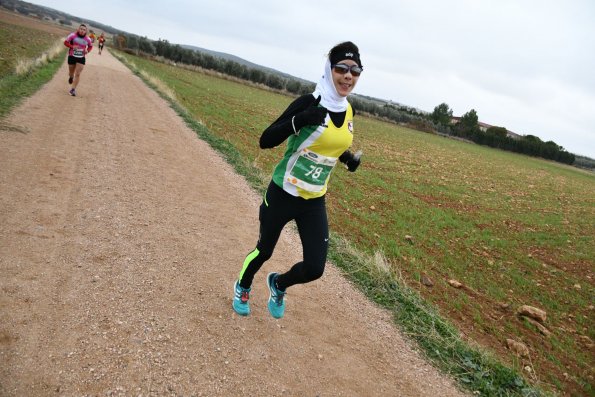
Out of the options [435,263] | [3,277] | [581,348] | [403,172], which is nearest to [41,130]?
[3,277]

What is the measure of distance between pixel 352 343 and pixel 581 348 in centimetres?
462

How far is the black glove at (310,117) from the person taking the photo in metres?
2.54

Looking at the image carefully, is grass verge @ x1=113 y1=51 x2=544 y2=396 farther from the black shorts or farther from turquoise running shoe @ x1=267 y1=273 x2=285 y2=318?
the black shorts

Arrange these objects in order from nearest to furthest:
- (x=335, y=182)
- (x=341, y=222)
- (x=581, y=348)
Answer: (x=581, y=348) < (x=341, y=222) < (x=335, y=182)

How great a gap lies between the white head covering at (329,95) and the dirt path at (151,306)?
211 cm

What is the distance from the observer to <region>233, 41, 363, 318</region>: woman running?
2721 mm

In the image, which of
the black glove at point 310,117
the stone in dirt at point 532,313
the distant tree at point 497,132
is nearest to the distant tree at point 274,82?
the distant tree at point 497,132

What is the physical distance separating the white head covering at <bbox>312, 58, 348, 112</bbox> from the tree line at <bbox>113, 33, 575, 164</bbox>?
173ft

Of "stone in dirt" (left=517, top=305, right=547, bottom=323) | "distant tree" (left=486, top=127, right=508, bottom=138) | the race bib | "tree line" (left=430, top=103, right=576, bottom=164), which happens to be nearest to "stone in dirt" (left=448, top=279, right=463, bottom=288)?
"stone in dirt" (left=517, top=305, right=547, bottom=323)

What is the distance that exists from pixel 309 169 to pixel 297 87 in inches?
2308

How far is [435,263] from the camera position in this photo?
24.5 ft

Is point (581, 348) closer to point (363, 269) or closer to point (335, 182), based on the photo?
point (363, 269)

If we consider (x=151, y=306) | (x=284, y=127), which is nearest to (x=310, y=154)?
(x=284, y=127)

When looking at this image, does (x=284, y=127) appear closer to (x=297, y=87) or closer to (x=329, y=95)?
(x=329, y=95)
